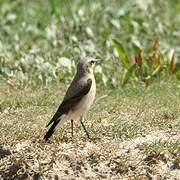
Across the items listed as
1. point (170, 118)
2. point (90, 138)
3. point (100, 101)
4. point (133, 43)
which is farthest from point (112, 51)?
point (90, 138)

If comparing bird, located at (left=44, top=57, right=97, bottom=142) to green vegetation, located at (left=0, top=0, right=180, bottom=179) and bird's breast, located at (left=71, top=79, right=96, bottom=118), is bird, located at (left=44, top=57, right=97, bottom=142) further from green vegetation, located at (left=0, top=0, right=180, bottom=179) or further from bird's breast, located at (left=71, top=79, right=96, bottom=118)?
green vegetation, located at (left=0, top=0, right=180, bottom=179)

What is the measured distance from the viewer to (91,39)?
13055mm

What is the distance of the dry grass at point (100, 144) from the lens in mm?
7609

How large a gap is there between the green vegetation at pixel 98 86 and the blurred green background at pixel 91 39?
18mm

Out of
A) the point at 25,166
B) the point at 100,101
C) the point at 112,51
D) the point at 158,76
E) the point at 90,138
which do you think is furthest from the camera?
the point at 112,51

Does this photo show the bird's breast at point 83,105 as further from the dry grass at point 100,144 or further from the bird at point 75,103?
Result: the dry grass at point 100,144

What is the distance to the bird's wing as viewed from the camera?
8.02 m

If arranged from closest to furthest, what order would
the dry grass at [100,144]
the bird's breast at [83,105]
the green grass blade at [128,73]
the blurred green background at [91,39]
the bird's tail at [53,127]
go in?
the dry grass at [100,144]
the bird's tail at [53,127]
the bird's breast at [83,105]
the green grass blade at [128,73]
the blurred green background at [91,39]

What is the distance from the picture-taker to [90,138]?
26.9 ft

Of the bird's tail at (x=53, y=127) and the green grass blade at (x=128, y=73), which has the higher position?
the bird's tail at (x=53, y=127)

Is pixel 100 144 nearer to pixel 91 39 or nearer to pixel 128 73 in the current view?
pixel 128 73

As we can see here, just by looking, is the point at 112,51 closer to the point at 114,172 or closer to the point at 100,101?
the point at 100,101

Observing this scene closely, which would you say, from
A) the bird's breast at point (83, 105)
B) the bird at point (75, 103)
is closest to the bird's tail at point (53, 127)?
the bird at point (75, 103)

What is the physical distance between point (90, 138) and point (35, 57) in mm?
4195
